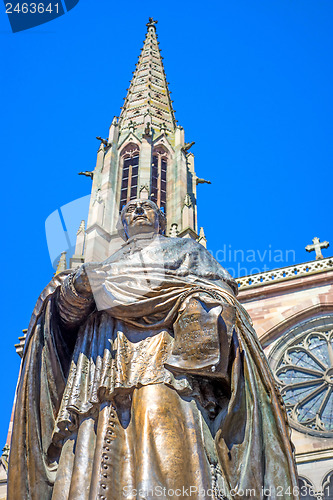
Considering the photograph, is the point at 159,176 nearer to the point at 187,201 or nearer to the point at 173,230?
the point at 187,201

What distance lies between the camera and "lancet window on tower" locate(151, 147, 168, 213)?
29.8 meters

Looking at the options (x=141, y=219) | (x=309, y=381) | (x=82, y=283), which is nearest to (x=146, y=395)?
(x=82, y=283)

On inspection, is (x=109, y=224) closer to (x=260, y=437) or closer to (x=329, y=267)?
(x=329, y=267)

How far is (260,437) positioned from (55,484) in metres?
0.98

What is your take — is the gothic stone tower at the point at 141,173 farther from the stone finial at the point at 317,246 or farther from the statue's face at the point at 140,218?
the statue's face at the point at 140,218

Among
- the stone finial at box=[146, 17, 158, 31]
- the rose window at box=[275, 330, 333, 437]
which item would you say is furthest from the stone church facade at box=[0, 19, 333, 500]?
the stone finial at box=[146, 17, 158, 31]

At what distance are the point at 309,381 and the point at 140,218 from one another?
45.6 feet

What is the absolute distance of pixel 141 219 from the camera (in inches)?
174

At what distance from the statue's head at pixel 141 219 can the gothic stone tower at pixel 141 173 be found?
20.5 m

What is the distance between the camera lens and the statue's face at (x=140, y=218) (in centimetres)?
441

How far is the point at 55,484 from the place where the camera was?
327 centimetres

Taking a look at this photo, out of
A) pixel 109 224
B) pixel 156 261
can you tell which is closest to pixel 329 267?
pixel 109 224

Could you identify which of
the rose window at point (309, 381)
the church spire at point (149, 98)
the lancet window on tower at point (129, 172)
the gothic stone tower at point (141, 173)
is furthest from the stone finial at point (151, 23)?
the rose window at point (309, 381)

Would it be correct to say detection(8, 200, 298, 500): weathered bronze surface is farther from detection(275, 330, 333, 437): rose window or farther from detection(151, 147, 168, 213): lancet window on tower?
detection(151, 147, 168, 213): lancet window on tower
